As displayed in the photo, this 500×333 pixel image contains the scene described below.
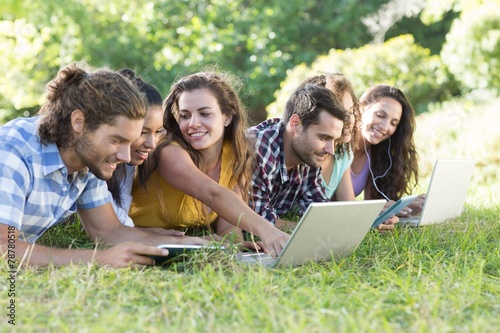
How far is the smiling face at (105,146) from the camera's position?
310cm

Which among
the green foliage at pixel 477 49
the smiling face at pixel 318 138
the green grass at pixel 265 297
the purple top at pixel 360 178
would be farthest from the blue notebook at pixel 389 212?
the green foliage at pixel 477 49

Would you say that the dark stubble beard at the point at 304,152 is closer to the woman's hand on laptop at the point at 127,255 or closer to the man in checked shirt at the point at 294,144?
the man in checked shirt at the point at 294,144

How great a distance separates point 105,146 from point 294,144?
4.96 ft

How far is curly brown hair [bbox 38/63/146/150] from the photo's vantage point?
10.2 ft

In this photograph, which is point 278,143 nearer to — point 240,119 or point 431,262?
point 240,119

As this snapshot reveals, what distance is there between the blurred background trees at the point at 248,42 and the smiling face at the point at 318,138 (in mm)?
7419

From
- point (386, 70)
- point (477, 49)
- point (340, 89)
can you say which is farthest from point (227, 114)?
point (477, 49)

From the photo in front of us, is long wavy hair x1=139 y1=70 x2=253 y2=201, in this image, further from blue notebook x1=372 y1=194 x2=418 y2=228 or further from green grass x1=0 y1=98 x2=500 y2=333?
green grass x1=0 y1=98 x2=500 y2=333

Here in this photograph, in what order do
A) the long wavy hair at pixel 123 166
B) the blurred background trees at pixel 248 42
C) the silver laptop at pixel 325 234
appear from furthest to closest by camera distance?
the blurred background trees at pixel 248 42 < the long wavy hair at pixel 123 166 < the silver laptop at pixel 325 234

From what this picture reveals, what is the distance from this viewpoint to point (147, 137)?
3.62 m

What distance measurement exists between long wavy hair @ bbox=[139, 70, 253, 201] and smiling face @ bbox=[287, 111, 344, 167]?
12.7 inches

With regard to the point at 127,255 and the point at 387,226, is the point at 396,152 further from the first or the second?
the point at 127,255

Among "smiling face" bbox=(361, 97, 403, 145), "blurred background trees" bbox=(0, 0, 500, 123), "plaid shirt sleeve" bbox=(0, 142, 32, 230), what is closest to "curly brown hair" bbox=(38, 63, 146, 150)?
"plaid shirt sleeve" bbox=(0, 142, 32, 230)

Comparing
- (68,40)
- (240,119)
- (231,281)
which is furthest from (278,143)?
(68,40)
